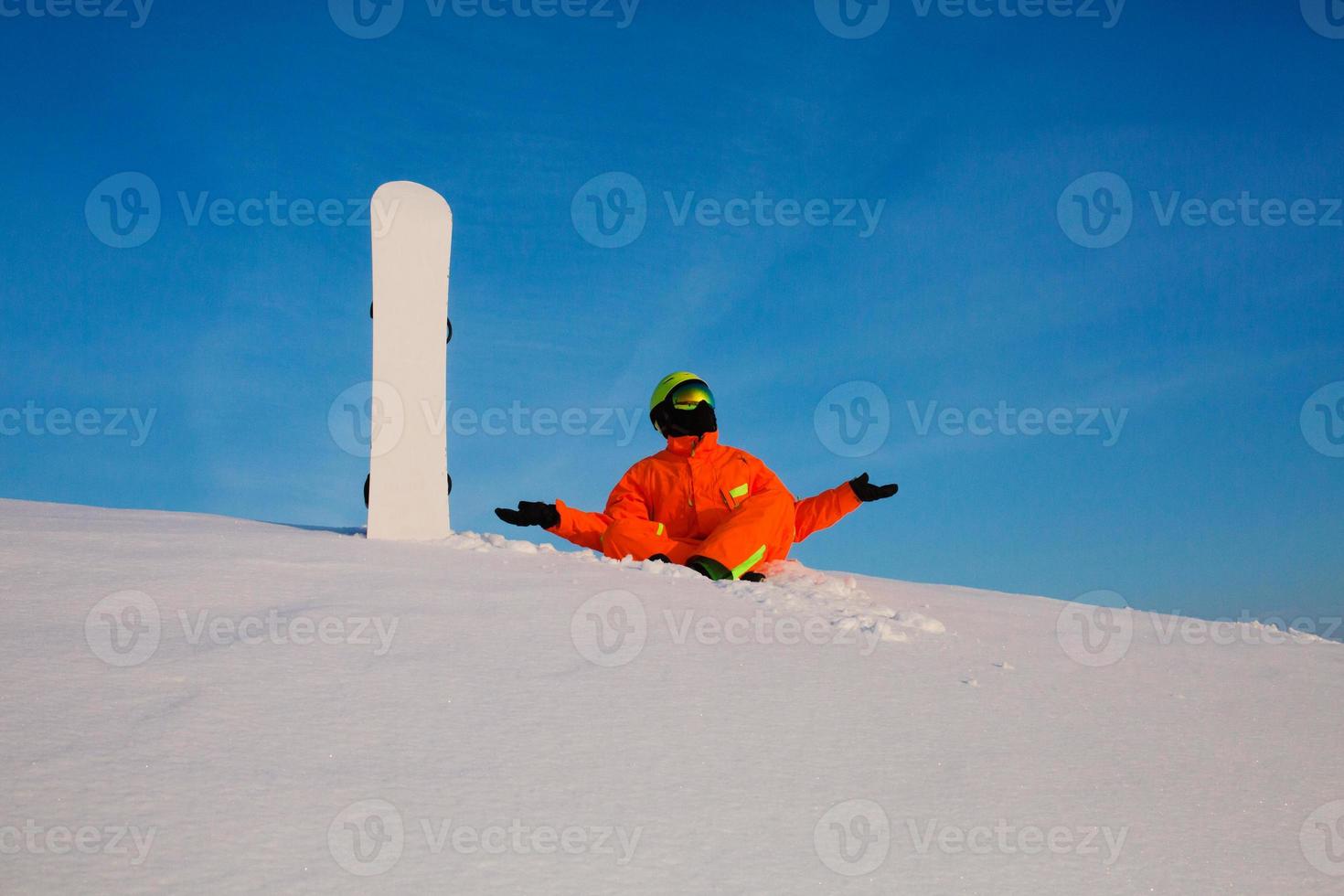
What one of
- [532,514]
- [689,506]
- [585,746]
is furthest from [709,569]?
[585,746]

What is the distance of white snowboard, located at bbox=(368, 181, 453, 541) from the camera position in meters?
4.20

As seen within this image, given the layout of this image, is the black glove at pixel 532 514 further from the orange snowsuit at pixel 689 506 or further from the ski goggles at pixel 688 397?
the ski goggles at pixel 688 397

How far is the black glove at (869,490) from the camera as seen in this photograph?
443 centimetres

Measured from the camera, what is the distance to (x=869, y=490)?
4441 millimetres

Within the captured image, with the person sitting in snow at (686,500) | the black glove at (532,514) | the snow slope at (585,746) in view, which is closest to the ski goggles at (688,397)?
the person sitting in snow at (686,500)

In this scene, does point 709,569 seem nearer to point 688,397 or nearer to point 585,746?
point 688,397

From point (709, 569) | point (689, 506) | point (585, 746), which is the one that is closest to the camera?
point (585, 746)

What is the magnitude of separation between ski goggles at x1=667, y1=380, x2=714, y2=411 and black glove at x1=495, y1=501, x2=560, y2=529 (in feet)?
2.66

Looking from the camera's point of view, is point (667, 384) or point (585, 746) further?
point (667, 384)

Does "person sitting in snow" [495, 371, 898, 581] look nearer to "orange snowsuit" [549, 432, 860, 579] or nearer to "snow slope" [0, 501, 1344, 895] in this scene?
"orange snowsuit" [549, 432, 860, 579]

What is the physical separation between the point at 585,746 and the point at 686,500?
276 cm

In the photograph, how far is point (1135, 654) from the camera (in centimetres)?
322

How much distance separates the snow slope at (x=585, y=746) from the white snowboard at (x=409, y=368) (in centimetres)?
116

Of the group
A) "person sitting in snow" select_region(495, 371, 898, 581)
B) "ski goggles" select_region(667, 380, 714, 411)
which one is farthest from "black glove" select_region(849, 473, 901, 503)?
"ski goggles" select_region(667, 380, 714, 411)
